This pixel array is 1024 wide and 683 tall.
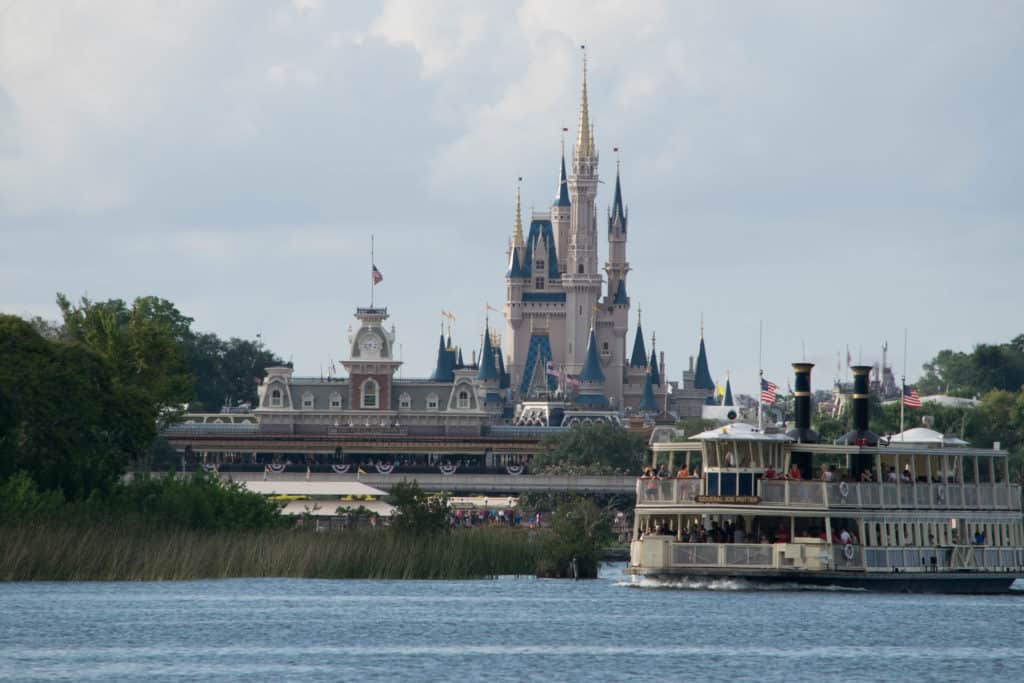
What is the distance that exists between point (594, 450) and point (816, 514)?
10783cm

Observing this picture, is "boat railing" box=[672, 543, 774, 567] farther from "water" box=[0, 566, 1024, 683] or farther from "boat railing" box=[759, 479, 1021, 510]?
"boat railing" box=[759, 479, 1021, 510]

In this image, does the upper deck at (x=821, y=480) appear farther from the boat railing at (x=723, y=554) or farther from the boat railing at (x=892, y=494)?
the boat railing at (x=723, y=554)

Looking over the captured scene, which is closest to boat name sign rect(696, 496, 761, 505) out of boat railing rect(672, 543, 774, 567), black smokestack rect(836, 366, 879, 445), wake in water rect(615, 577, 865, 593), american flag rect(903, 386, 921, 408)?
boat railing rect(672, 543, 774, 567)

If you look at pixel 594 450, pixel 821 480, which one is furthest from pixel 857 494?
pixel 594 450

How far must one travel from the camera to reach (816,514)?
8288 cm

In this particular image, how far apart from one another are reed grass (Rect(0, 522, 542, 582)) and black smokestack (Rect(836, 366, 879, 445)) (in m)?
14.2

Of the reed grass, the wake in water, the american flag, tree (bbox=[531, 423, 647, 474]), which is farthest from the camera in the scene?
tree (bbox=[531, 423, 647, 474])

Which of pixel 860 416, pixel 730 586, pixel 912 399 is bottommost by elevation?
pixel 730 586

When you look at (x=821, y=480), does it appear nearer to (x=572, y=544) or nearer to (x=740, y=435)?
(x=740, y=435)

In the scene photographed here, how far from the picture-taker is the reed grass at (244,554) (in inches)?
3287

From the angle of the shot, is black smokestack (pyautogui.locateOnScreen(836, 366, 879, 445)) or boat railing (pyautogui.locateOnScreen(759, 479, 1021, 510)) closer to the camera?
boat railing (pyautogui.locateOnScreen(759, 479, 1021, 510))

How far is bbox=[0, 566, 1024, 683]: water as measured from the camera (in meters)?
64.8

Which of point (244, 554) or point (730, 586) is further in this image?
point (244, 554)

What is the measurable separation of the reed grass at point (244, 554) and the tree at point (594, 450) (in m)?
88.0
